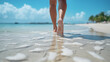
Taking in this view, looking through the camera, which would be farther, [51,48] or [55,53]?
[51,48]

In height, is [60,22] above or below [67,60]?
above

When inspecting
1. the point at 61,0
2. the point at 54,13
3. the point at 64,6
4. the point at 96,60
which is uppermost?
the point at 61,0

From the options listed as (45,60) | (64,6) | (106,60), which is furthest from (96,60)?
(64,6)

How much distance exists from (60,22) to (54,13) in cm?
66

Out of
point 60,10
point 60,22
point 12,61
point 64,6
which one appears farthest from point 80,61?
point 64,6

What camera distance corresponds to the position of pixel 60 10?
6.36ft

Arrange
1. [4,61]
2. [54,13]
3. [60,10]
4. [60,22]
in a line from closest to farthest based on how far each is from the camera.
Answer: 1. [4,61]
2. [60,22]
3. [60,10]
4. [54,13]

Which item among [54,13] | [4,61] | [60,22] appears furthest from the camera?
[54,13]

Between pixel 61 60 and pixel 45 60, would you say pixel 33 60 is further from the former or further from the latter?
pixel 61 60

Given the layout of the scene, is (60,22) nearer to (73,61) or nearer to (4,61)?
(73,61)

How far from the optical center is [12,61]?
0.60m

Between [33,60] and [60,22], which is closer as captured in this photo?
[33,60]

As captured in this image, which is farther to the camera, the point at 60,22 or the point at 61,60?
the point at 60,22

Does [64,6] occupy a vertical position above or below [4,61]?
above
